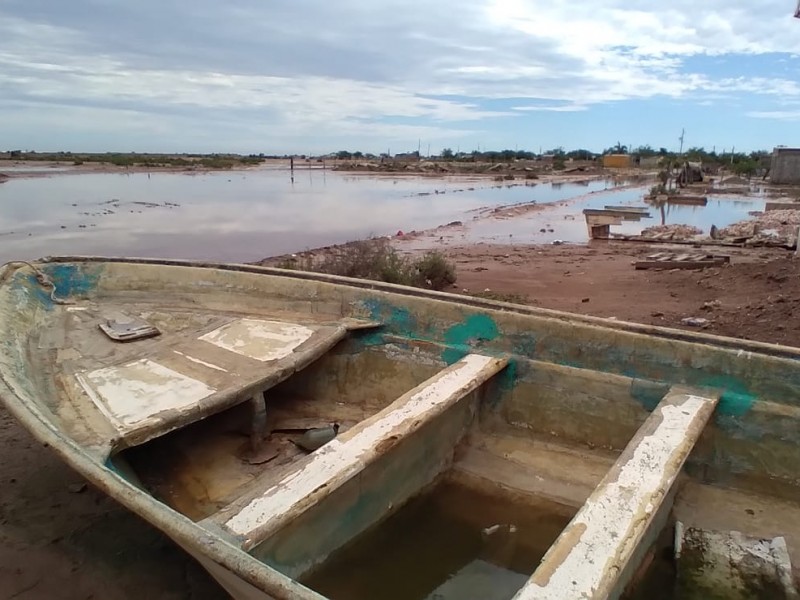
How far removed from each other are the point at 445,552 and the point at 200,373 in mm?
1565

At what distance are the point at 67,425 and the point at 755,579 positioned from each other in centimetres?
285

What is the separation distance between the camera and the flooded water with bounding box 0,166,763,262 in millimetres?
12859

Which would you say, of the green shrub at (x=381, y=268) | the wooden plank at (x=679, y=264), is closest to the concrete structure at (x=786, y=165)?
the wooden plank at (x=679, y=264)

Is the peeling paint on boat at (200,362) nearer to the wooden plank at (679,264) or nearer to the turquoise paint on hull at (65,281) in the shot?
the turquoise paint on hull at (65,281)

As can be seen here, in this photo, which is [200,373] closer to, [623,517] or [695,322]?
[623,517]

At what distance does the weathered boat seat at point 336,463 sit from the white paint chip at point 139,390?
0.57m

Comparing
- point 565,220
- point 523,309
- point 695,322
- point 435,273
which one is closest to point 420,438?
point 523,309

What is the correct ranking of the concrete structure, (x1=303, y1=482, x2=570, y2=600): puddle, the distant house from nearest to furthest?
(x1=303, y1=482, x2=570, y2=600): puddle < the concrete structure < the distant house

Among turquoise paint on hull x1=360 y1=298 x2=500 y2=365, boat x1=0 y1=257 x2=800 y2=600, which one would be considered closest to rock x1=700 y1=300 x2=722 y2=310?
boat x1=0 y1=257 x2=800 y2=600

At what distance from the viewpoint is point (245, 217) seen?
1877 cm

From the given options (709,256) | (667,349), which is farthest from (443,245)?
(667,349)

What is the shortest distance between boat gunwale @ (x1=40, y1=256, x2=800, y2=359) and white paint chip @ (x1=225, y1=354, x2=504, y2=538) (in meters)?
0.54

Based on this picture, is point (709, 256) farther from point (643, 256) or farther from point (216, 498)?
point (216, 498)

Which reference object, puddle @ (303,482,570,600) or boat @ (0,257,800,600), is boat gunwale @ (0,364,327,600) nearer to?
boat @ (0,257,800,600)
